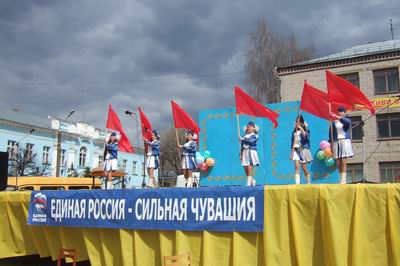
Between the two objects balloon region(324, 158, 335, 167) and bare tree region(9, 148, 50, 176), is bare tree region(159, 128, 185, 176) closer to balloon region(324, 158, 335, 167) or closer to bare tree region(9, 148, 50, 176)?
bare tree region(9, 148, 50, 176)

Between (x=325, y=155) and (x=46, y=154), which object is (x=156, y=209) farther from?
(x=46, y=154)

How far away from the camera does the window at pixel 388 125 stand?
24891mm

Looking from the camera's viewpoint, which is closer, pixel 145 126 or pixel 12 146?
pixel 145 126

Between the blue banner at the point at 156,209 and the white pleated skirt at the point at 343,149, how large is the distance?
3.82 metres

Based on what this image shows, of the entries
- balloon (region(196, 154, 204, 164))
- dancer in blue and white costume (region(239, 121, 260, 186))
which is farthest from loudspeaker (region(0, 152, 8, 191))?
balloon (region(196, 154, 204, 164))

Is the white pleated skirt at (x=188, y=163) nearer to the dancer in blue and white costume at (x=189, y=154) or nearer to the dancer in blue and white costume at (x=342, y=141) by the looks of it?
the dancer in blue and white costume at (x=189, y=154)

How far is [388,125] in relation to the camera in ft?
82.2

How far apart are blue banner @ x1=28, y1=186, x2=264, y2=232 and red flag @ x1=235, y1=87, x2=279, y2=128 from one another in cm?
429

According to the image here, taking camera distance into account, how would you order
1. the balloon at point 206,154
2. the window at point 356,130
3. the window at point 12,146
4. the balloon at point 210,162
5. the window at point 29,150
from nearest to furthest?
the balloon at point 210,162
the balloon at point 206,154
the window at point 356,130
the window at point 12,146
the window at point 29,150

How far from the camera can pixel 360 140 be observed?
995 inches

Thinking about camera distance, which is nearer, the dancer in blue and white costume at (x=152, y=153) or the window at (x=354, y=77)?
the dancer in blue and white costume at (x=152, y=153)

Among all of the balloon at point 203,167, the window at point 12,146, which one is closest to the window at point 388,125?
the balloon at point 203,167

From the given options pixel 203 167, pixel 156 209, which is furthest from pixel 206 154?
pixel 156 209

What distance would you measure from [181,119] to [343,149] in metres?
4.35
